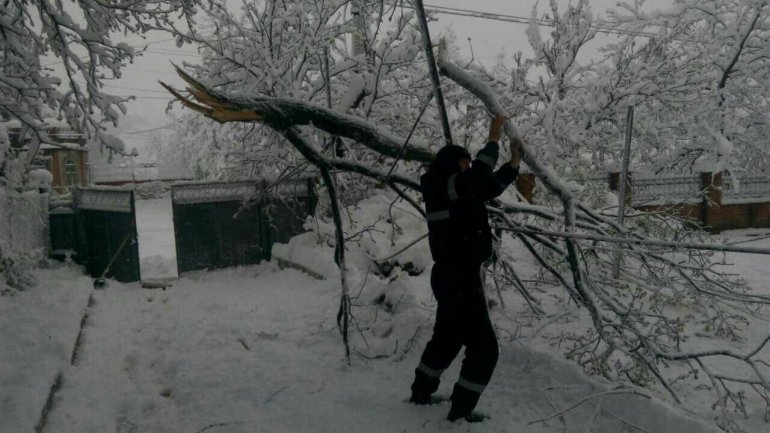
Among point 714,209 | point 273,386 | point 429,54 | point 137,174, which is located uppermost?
point 137,174

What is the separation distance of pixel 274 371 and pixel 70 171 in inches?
1172

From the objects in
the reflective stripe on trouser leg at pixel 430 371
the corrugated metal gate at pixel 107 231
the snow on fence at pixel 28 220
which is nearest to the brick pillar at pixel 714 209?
the reflective stripe on trouser leg at pixel 430 371

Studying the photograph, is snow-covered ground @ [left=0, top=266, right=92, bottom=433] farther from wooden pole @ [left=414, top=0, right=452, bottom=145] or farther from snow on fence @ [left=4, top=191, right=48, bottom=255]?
wooden pole @ [left=414, top=0, right=452, bottom=145]

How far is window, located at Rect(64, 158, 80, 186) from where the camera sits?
27188mm

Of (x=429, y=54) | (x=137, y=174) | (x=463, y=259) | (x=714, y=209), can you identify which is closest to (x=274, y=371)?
(x=463, y=259)

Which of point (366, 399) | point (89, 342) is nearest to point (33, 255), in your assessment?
point (89, 342)

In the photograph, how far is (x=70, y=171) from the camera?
2761 cm

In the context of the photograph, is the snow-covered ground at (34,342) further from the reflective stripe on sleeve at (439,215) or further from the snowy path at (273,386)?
the reflective stripe on sleeve at (439,215)

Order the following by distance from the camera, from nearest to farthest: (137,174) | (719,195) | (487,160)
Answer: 1. (487,160)
2. (719,195)
3. (137,174)

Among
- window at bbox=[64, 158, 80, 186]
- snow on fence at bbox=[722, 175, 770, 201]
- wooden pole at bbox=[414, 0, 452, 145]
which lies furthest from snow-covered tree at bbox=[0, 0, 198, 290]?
window at bbox=[64, 158, 80, 186]

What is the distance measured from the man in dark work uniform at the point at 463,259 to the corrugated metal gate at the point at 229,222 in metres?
4.94

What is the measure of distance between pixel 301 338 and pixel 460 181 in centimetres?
274

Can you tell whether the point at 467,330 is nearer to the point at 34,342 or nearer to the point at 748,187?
the point at 34,342

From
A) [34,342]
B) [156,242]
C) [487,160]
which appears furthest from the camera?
[156,242]
